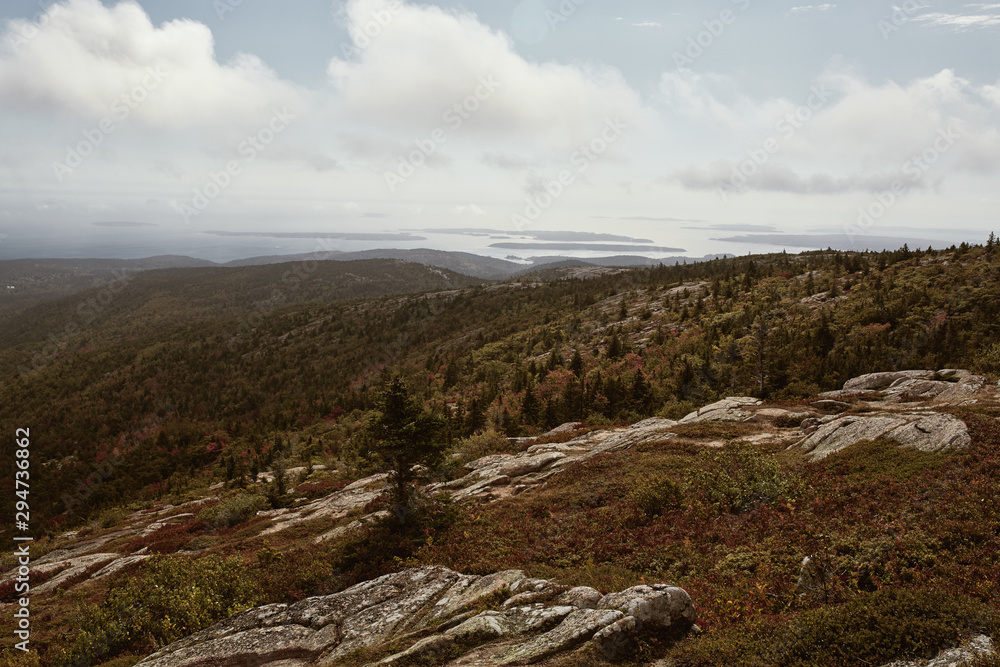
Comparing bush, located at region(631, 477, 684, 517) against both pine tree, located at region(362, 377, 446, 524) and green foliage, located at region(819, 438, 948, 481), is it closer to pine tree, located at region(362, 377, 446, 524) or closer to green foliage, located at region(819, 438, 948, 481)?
green foliage, located at region(819, 438, 948, 481)

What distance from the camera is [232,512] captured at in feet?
66.4

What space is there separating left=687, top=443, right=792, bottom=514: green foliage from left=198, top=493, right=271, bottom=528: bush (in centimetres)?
2034

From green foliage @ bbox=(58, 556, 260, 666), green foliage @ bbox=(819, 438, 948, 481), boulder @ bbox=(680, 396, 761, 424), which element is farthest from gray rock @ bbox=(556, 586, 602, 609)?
boulder @ bbox=(680, 396, 761, 424)

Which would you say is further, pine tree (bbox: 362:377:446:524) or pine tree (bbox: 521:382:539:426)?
pine tree (bbox: 521:382:539:426)

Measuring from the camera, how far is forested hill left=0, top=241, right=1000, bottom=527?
25.2m

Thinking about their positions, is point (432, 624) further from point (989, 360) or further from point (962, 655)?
point (989, 360)

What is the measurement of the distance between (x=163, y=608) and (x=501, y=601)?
29.0ft

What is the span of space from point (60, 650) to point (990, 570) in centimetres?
1896

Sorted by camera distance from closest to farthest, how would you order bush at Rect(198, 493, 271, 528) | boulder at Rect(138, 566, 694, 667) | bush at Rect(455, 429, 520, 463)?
boulder at Rect(138, 566, 694, 667), bush at Rect(198, 493, 271, 528), bush at Rect(455, 429, 520, 463)

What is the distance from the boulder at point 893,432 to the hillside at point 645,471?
0.44 feet

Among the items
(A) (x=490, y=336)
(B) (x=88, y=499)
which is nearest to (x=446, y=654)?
(B) (x=88, y=499)

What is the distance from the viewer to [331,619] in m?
8.91

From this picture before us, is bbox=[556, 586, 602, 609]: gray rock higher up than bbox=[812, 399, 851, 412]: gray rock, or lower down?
lower down

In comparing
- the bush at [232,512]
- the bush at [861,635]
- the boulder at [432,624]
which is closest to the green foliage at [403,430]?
the boulder at [432,624]
